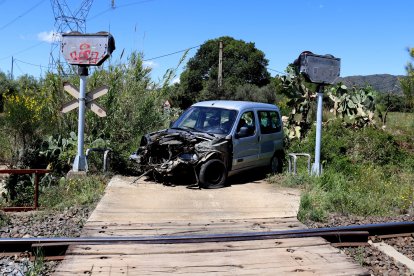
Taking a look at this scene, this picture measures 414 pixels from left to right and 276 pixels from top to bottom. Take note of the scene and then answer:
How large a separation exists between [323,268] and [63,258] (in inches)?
117

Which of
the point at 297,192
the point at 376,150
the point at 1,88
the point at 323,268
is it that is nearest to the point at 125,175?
the point at 297,192

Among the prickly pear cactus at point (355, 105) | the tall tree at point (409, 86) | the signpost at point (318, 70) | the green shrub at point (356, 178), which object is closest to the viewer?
the green shrub at point (356, 178)

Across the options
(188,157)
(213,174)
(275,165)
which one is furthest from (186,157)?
(275,165)

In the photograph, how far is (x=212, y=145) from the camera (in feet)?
33.0

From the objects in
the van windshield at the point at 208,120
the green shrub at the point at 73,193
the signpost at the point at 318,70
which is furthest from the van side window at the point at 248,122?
the green shrub at the point at 73,193

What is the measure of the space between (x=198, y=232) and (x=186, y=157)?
3644mm

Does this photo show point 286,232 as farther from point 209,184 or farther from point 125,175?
point 125,175

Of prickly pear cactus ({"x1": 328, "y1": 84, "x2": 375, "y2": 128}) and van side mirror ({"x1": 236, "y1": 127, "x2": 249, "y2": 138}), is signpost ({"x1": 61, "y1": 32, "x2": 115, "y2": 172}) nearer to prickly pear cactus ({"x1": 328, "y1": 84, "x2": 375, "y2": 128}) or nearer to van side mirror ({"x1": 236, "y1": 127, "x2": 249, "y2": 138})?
van side mirror ({"x1": 236, "y1": 127, "x2": 249, "y2": 138})

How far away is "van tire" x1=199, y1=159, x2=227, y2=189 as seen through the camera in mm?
9945

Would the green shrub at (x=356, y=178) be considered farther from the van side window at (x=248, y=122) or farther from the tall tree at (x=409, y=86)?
the tall tree at (x=409, y=86)

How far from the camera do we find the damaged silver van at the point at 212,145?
1001 centimetres

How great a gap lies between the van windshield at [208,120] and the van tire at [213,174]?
88 centimetres

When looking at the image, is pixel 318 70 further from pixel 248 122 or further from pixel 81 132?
pixel 81 132

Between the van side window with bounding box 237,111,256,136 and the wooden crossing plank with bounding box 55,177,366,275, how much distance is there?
1.78 meters
